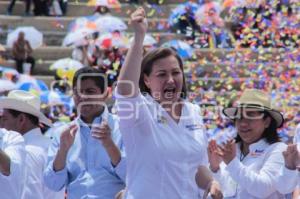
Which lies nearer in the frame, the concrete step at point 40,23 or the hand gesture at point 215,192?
the hand gesture at point 215,192

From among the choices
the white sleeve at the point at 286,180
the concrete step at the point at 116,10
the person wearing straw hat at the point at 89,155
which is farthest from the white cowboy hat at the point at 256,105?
the concrete step at the point at 116,10

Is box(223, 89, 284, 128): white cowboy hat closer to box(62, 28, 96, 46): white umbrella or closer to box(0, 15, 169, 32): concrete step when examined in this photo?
box(62, 28, 96, 46): white umbrella

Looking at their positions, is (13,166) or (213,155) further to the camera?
(213,155)

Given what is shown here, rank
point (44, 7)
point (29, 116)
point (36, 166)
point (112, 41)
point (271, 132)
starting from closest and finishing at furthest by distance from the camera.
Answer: point (271, 132) → point (36, 166) → point (29, 116) → point (112, 41) → point (44, 7)

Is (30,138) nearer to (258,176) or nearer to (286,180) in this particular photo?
(258,176)

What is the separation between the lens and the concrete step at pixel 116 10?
16.0 m

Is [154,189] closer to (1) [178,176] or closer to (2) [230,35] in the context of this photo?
(1) [178,176]

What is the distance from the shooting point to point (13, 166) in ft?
17.8

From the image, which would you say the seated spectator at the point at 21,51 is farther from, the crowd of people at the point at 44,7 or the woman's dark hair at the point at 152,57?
the woman's dark hair at the point at 152,57

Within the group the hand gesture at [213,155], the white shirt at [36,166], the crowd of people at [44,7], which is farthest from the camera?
the crowd of people at [44,7]

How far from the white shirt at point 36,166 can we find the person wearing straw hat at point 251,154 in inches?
51.1

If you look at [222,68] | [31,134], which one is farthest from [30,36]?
[31,134]

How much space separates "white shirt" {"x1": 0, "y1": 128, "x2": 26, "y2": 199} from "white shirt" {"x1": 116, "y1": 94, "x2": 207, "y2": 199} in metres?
0.94

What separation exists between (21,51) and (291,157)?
960cm
